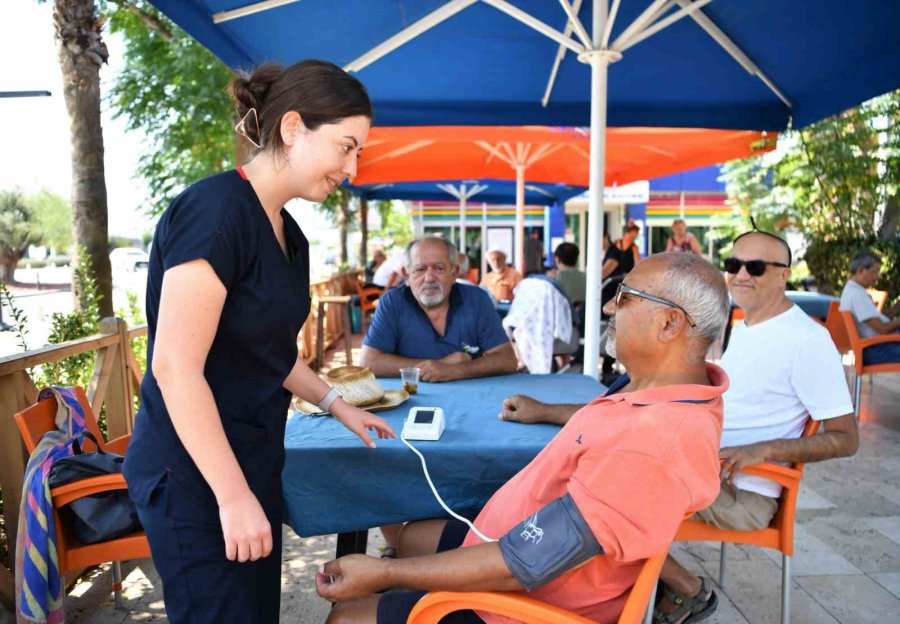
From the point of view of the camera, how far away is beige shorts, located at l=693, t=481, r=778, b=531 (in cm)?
221

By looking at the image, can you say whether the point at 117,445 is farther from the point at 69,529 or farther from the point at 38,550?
the point at 38,550

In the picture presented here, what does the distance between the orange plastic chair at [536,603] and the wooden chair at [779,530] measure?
3.22ft

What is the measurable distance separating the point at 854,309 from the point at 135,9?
7.35 m

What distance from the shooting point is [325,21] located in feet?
12.8

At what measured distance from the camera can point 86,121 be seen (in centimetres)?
453

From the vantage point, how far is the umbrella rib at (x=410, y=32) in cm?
362

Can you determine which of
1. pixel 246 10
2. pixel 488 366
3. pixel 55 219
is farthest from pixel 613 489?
pixel 55 219

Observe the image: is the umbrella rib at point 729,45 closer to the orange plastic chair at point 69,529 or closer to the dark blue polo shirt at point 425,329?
the dark blue polo shirt at point 425,329

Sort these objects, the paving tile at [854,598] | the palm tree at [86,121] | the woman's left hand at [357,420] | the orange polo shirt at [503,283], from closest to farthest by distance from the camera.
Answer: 1. the woman's left hand at [357,420]
2. the paving tile at [854,598]
3. the palm tree at [86,121]
4. the orange polo shirt at [503,283]

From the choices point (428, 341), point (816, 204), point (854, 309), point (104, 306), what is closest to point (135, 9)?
point (104, 306)

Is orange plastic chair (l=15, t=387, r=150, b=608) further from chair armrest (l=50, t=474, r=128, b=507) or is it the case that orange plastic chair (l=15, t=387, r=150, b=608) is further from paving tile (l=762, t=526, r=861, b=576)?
paving tile (l=762, t=526, r=861, b=576)

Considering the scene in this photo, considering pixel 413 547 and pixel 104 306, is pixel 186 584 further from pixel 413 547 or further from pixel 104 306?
pixel 104 306

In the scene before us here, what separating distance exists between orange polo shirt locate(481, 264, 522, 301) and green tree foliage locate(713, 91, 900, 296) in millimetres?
5831

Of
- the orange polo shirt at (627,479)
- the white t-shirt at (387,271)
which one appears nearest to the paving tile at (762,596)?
the orange polo shirt at (627,479)
